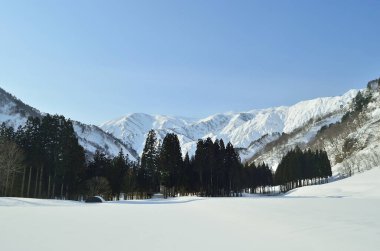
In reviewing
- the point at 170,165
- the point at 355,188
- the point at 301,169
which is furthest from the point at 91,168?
the point at 301,169

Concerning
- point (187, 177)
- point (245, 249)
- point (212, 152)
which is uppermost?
point (212, 152)

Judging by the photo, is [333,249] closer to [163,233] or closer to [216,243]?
[216,243]

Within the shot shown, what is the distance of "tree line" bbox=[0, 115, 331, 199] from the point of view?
6975 centimetres

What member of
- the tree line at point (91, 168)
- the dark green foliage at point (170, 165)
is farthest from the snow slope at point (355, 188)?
the dark green foliage at point (170, 165)

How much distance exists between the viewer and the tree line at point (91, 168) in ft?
229

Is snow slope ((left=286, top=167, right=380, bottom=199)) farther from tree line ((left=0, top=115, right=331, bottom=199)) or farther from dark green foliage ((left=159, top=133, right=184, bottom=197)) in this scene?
dark green foliage ((left=159, top=133, right=184, bottom=197))

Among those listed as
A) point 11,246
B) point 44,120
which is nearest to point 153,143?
point 44,120

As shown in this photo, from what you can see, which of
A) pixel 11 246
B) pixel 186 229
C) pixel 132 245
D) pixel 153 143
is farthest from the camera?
pixel 153 143

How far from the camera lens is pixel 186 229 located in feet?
47.4

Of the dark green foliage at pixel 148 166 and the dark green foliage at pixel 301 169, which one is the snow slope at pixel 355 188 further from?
the dark green foliage at pixel 301 169

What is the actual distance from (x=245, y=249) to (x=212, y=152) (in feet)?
253

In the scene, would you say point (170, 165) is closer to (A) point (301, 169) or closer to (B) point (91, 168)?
(B) point (91, 168)

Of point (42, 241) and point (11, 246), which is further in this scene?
point (42, 241)

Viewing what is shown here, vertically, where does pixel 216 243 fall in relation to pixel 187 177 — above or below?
below
